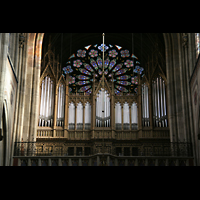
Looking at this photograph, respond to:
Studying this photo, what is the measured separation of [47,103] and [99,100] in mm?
2804

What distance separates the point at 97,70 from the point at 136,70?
240 cm

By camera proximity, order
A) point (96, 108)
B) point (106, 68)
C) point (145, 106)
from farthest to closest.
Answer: point (106, 68) < point (96, 108) < point (145, 106)

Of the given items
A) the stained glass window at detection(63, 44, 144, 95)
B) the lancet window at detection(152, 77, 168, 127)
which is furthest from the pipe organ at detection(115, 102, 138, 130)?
the stained glass window at detection(63, 44, 144, 95)

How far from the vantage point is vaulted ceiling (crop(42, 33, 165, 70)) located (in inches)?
827

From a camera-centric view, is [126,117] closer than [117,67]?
Yes

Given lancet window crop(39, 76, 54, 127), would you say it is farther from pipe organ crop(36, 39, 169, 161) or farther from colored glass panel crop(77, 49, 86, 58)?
colored glass panel crop(77, 49, 86, 58)

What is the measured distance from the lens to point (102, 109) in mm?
18516

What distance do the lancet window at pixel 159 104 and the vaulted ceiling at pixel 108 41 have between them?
2.45 m

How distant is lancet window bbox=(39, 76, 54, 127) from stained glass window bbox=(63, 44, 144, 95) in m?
2.19

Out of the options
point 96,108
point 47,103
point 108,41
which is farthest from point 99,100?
point 108,41

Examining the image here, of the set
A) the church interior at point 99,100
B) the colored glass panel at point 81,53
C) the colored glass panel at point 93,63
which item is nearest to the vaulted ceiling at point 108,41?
the church interior at point 99,100

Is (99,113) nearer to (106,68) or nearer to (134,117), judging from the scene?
(134,117)

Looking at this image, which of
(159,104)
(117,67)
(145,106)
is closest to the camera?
(159,104)

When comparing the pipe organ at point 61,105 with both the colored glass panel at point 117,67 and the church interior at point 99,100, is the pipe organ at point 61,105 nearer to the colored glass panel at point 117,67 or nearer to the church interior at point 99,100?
the church interior at point 99,100
